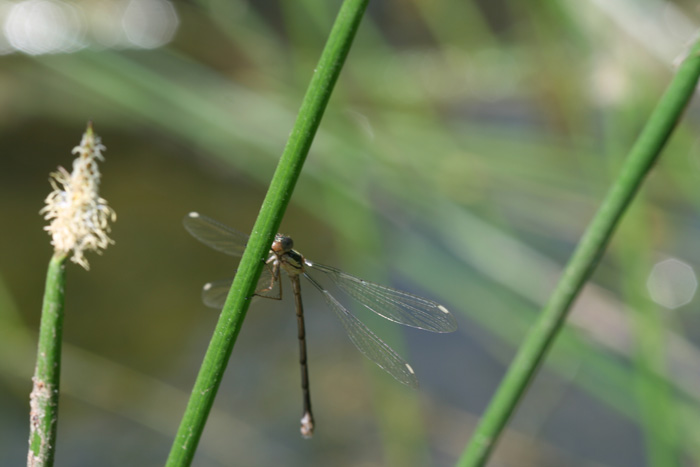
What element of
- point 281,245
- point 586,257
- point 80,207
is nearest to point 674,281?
point 281,245

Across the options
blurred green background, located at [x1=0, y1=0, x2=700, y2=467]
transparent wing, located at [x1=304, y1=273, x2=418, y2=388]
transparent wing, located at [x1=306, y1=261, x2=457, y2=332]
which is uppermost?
blurred green background, located at [x1=0, y1=0, x2=700, y2=467]

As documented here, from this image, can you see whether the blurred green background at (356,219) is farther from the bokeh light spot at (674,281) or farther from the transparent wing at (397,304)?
the transparent wing at (397,304)

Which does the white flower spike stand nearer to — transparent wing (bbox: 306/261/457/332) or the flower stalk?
the flower stalk

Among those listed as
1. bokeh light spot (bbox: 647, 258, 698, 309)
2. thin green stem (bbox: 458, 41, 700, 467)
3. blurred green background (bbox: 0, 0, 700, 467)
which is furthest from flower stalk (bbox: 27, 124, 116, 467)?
bokeh light spot (bbox: 647, 258, 698, 309)

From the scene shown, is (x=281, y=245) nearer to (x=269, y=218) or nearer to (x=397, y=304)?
(x=397, y=304)

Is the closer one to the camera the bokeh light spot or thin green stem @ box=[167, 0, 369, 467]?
thin green stem @ box=[167, 0, 369, 467]

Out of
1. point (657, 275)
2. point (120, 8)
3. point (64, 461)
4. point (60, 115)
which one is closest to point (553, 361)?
point (657, 275)
